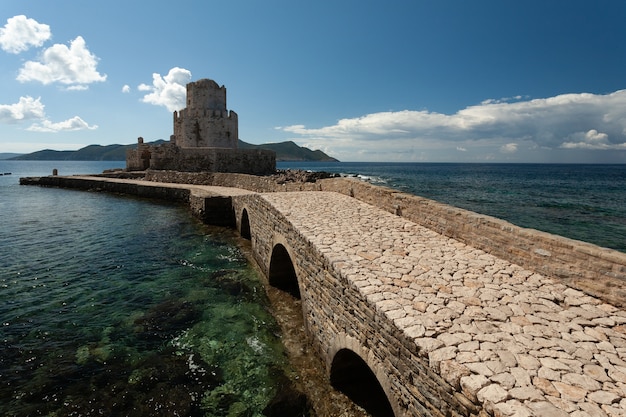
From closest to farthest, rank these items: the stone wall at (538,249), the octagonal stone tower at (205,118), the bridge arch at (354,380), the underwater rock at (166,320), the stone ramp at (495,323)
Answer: the stone ramp at (495,323)
the stone wall at (538,249)
the bridge arch at (354,380)
the underwater rock at (166,320)
the octagonal stone tower at (205,118)

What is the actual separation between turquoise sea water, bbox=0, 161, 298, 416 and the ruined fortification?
16.8m

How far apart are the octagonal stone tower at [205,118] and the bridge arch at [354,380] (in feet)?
102

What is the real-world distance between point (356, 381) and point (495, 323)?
2.85 metres

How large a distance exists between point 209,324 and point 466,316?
19.7 ft

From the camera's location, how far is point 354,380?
5758 millimetres

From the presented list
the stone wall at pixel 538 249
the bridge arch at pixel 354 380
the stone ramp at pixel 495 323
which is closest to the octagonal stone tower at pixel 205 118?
the stone wall at pixel 538 249

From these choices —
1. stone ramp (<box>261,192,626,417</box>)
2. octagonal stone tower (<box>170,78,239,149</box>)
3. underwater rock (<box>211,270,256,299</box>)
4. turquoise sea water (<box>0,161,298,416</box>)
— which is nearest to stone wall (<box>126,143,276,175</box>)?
octagonal stone tower (<box>170,78,239,149</box>)

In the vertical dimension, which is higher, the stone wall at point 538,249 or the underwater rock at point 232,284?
the stone wall at point 538,249

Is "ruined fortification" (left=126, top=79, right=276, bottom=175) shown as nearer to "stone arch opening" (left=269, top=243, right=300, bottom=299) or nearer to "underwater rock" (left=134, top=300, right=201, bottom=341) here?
"stone arch opening" (left=269, top=243, right=300, bottom=299)

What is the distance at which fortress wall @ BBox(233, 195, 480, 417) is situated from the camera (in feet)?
10.6

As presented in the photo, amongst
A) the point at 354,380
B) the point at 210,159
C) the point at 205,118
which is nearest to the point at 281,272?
the point at 354,380

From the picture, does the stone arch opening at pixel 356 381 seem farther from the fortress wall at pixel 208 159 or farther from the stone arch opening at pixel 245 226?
the fortress wall at pixel 208 159

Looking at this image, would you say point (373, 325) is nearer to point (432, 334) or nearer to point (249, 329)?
point (432, 334)

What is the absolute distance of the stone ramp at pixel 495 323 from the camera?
9.17 ft
